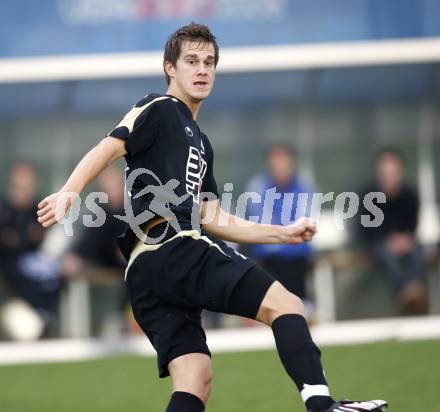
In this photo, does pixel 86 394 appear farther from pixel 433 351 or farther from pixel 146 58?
pixel 146 58

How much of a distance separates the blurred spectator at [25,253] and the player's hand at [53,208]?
707 centimetres

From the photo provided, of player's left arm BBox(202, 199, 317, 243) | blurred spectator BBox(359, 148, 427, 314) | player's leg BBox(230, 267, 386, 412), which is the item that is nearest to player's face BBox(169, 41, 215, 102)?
player's left arm BBox(202, 199, 317, 243)

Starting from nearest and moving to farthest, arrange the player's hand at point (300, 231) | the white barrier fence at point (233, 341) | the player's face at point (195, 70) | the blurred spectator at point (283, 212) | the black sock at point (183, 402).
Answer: the black sock at point (183, 402), the player's hand at point (300, 231), the player's face at point (195, 70), the blurred spectator at point (283, 212), the white barrier fence at point (233, 341)

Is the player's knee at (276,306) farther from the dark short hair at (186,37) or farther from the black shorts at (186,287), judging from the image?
the dark short hair at (186,37)

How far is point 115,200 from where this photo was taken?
11.3 m

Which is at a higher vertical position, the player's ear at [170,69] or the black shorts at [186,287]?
the player's ear at [170,69]

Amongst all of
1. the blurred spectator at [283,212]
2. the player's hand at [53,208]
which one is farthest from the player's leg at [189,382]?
the blurred spectator at [283,212]

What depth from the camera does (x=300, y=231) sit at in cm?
485

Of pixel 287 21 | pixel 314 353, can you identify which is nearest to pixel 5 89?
pixel 287 21

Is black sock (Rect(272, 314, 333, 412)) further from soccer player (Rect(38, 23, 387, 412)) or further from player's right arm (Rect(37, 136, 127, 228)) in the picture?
player's right arm (Rect(37, 136, 127, 228))

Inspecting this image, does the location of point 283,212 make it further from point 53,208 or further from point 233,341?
point 53,208

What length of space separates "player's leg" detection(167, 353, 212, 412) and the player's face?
3.80 feet

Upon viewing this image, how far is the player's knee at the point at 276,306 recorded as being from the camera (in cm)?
452

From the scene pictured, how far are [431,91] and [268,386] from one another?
5.38 meters
